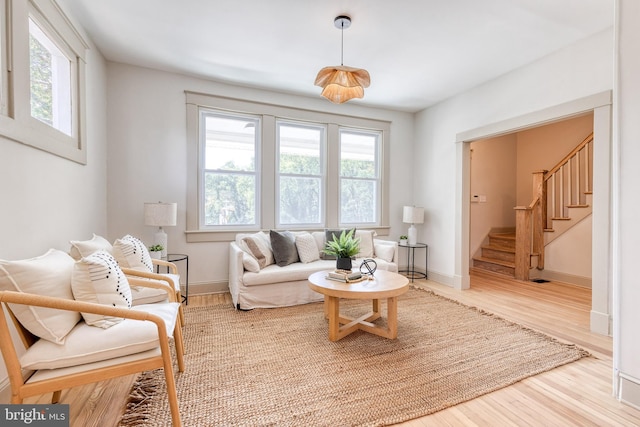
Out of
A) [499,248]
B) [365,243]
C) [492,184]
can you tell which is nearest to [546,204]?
[499,248]

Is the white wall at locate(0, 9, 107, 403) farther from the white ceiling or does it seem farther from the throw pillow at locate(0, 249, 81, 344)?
the white ceiling

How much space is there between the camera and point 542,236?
191 inches

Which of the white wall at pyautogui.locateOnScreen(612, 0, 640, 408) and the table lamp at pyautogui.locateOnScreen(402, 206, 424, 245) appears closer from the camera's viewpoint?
the white wall at pyautogui.locateOnScreen(612, 0, 640, 408)

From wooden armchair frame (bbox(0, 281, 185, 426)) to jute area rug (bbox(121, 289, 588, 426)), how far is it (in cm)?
38

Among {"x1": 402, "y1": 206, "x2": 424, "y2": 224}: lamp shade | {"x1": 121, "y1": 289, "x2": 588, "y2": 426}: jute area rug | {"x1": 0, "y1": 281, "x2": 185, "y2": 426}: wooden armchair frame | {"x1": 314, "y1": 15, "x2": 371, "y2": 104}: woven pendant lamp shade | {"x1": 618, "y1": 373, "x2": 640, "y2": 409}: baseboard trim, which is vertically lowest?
{"x1": 121, "y1": 289, "x2": 588, "y2": 426}: jute area rug

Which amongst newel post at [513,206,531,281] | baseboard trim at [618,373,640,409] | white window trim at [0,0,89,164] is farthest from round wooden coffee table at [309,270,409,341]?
newel post at [513,206,531,281]

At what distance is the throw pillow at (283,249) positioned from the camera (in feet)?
11.8

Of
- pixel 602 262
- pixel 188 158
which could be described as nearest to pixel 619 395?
pixel 602 262

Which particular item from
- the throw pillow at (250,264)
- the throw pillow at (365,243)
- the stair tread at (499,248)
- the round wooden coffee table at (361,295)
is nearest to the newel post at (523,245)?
the stair tread at (499,248)

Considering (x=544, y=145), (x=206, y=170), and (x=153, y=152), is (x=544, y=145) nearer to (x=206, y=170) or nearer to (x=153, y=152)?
(x=206, y=170)

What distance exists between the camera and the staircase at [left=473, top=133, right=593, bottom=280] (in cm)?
462

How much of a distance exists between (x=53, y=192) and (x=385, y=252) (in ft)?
11.4

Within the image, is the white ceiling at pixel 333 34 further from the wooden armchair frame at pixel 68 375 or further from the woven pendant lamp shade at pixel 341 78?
the wooden armchair frame at pixel 68 375

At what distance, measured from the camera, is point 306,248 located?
3.79 metres
